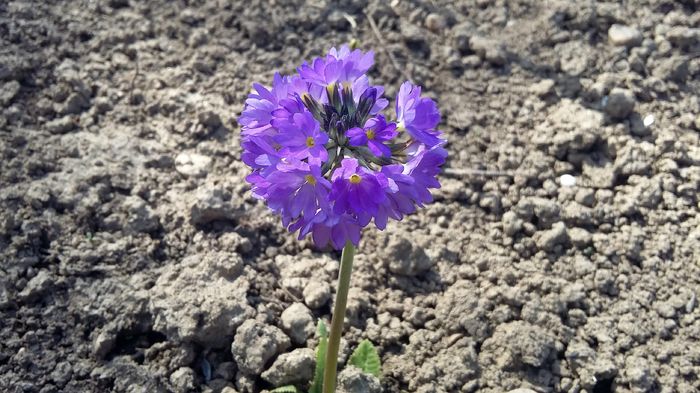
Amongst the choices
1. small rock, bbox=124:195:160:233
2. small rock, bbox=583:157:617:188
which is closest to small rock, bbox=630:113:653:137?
small rock, bbox=583:157:617:188

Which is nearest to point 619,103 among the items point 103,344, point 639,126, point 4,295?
point 639,126

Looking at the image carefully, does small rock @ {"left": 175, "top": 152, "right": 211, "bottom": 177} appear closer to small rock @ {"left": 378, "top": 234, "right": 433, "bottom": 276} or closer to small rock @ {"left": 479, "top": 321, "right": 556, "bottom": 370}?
small rock @ {"left": 378, "top": 234, "right": 433, "bottom": 276}

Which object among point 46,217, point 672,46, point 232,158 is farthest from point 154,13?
point 672,46

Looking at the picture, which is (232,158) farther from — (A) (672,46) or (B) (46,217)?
(A) (672,46)

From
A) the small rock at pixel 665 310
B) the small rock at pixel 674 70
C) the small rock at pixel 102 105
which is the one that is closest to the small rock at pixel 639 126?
the small rock at pixel 674 70

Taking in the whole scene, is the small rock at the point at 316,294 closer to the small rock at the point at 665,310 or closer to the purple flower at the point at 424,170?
the purple flower at the point at 424,170

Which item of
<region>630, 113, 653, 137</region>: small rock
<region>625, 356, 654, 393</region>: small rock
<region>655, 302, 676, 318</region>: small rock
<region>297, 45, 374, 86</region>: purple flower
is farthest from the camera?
<region>630, 113, 653, 137</region>: small rock

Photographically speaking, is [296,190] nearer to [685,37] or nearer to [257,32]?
[257,32]
